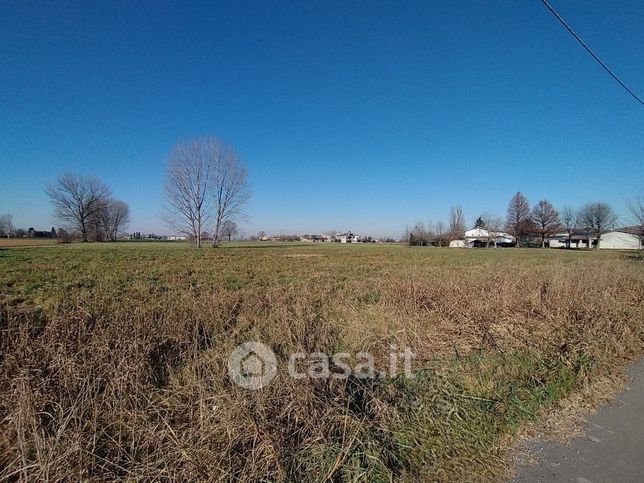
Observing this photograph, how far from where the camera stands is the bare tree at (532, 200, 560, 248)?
77.9m

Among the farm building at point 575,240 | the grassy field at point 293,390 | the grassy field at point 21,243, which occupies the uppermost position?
the farm building at point 575,240

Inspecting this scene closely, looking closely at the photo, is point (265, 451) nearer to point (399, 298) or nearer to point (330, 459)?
point (330, 459)

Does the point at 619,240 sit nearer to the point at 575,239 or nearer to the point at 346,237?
the point at 575,239

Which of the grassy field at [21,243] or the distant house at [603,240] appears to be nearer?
the grassy field at [21,243]

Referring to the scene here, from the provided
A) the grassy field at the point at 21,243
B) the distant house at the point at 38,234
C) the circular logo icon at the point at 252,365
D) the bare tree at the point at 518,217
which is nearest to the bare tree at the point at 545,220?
the bare tree at the point at 518,217

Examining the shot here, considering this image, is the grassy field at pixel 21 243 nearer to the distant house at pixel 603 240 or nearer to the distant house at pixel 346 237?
the distant house at pixel 346 237

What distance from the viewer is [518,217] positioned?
82812mm

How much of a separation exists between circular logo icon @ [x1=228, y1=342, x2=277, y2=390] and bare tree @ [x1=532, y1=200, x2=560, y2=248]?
9417 centimetres

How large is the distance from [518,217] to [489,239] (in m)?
9.73

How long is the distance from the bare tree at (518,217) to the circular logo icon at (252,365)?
304 feet

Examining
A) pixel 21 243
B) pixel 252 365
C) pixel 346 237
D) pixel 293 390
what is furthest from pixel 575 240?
pixel 21 243

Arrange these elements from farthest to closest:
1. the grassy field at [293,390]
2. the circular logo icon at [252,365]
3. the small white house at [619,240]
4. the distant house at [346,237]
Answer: the distant house at [346,237] < the small white house at [619,240] < the circular logo icon at [252,365] < the grassy field at [293,390]

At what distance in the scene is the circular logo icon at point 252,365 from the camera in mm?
3260

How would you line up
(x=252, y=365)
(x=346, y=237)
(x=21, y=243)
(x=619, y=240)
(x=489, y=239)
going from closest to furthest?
1. (x=252, y=365)
2. (x=21, y=243)
3. (x=619, y=240)
4. (x=489, y=239)
5. (x=346, y=237)
